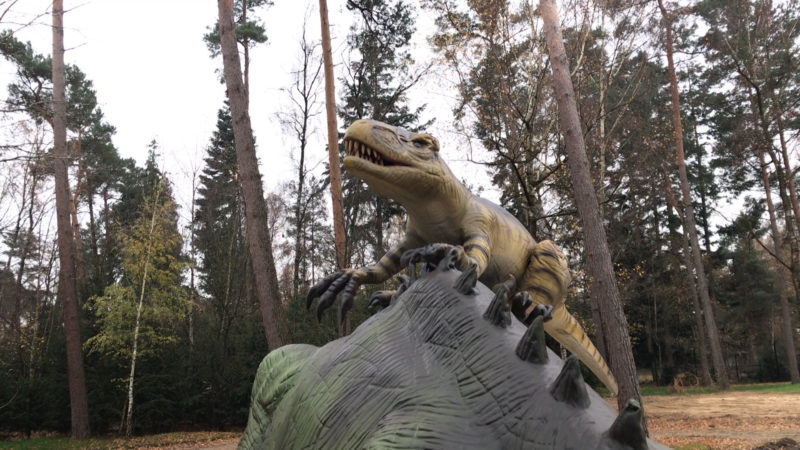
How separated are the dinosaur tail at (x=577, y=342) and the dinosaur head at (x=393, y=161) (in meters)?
1.04

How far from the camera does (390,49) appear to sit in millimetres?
17844

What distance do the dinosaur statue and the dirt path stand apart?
8674 millimetres

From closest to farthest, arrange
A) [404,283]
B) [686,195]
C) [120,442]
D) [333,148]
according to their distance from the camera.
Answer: [404,283], [333,148], [120,442], [686,195]

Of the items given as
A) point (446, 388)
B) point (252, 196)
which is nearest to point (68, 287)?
point (252, 196)

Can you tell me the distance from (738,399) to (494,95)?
13.3 m

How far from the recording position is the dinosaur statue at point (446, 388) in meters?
1.17

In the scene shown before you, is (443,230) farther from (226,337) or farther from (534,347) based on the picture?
(226,337)

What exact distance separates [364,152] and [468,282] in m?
1.00

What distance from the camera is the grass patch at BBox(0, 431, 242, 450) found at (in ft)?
42.6

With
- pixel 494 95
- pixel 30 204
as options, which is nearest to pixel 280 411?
pixel 494 95

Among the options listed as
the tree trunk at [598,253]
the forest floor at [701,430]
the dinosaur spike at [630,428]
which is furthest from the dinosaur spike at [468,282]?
the forest floor at [701,430]

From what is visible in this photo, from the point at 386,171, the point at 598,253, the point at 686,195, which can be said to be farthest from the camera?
the point at 686,195

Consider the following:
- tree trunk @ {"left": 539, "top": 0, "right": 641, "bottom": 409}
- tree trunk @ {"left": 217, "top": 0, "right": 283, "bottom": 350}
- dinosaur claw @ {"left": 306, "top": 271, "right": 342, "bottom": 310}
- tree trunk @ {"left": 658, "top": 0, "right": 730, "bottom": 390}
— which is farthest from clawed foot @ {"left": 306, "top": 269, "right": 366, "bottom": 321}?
tree trunk @ {"left": 658, "top": 0, "right": 730, "bottom": 390}

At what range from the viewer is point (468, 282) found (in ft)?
6.10
